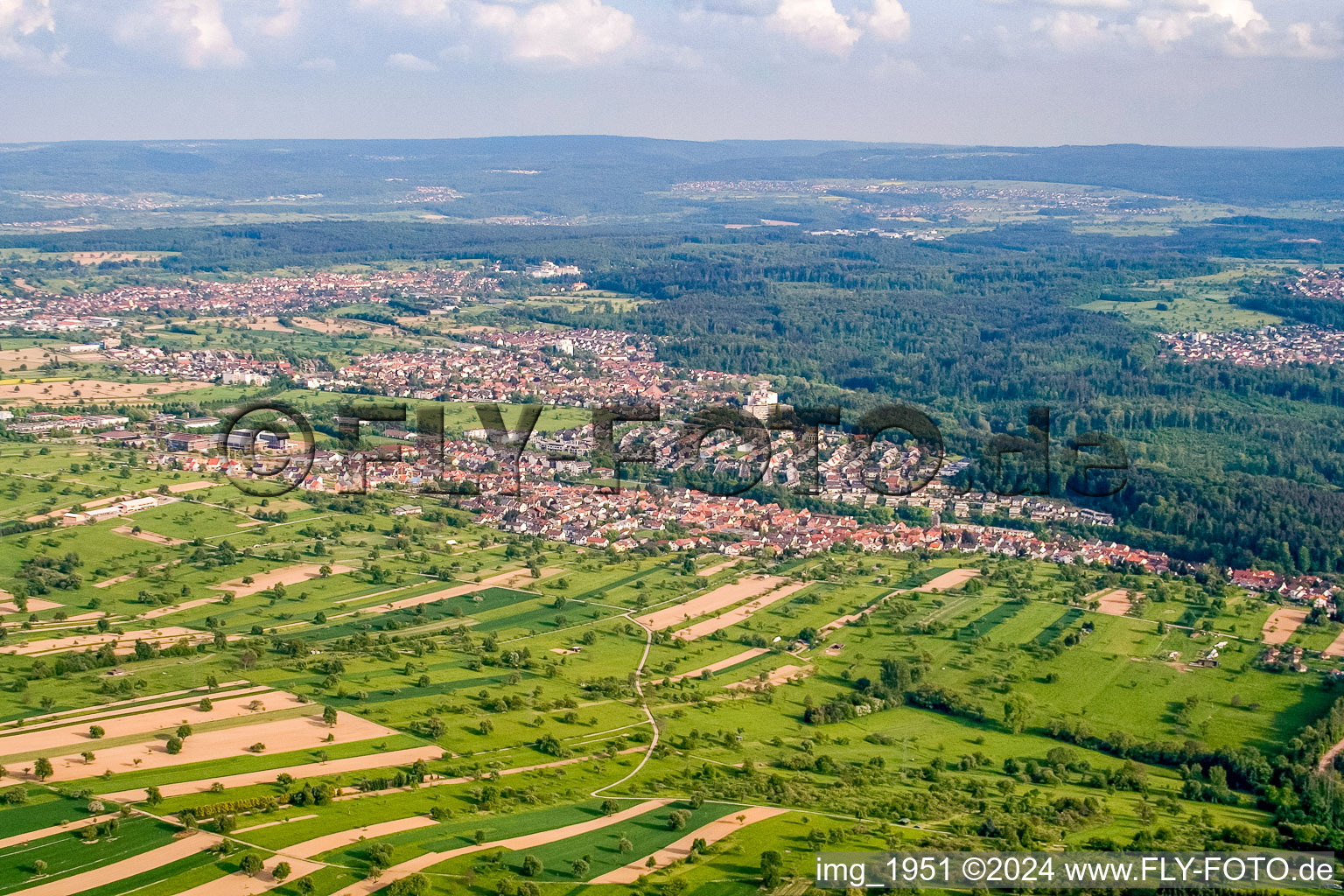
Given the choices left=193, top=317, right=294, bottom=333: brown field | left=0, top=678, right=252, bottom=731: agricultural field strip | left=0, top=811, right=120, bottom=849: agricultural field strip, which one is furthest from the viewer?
left=193, top=317, right=294, bottom=333: brown field

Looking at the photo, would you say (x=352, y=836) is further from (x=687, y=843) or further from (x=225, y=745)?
(x=687, y=843)

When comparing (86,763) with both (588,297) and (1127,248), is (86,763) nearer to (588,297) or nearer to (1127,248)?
(588,297)

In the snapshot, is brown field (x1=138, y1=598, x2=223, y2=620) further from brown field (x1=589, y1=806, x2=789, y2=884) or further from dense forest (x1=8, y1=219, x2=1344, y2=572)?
dense forest (x1=8, y1=219, x2=1344, y2=572)

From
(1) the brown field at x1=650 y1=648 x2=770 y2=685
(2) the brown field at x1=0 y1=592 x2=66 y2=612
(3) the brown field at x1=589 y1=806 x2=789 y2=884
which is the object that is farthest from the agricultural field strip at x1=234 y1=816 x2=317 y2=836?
(2) the brown field at x1=0 y1=592 x2=66 y2=612

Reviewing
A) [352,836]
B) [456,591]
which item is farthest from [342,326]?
[352,836]

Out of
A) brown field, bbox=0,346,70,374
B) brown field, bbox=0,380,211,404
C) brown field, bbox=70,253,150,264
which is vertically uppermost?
brown field, bbox=70,253,150,264

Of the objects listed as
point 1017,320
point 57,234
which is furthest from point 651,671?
point 57,234
